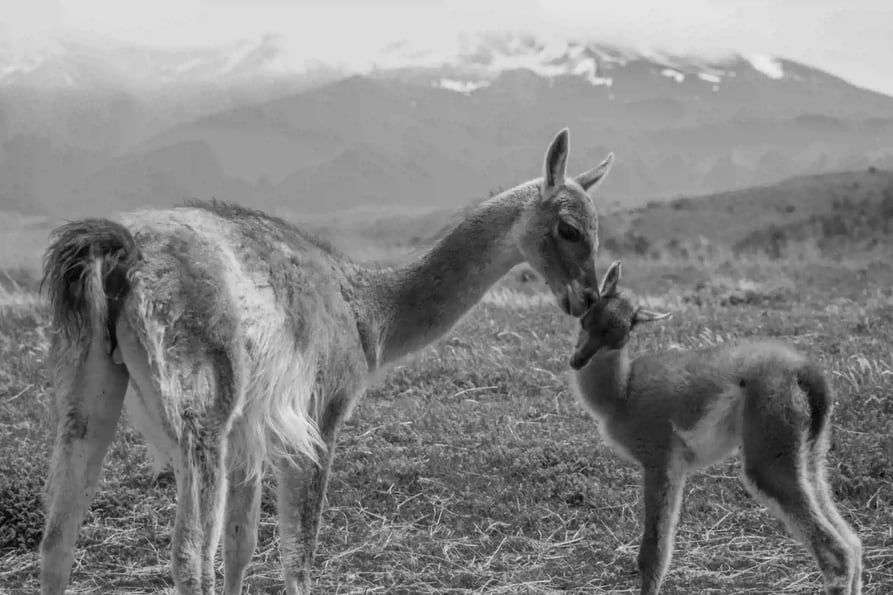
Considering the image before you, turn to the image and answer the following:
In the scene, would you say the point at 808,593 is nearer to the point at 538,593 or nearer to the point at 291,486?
the point at 538,593

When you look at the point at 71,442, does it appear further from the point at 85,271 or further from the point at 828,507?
the point at 828,507

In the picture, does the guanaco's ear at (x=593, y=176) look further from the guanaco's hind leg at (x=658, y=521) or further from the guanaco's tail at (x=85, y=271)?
the guanaco's tail at (x=85, y=271)

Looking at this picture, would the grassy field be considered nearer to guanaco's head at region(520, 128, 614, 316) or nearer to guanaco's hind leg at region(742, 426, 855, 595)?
guanaco's hind leg at region(742, 426, 855, 595)

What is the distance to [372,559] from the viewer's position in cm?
820

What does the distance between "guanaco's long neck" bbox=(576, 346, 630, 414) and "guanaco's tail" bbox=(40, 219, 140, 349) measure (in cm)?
348

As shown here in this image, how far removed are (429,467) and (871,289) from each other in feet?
44.7

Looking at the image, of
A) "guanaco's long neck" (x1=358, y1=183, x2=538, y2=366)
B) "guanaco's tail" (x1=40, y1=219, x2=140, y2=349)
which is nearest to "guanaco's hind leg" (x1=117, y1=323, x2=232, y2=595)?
"guanaco's tail" (x1=40, y1=219, x2=140, y2=349)

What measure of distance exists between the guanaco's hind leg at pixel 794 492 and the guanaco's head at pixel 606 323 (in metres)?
1.03

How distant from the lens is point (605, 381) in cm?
794

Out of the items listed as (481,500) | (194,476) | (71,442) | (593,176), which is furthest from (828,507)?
(71,442)

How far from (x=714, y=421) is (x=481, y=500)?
2192 millimetres

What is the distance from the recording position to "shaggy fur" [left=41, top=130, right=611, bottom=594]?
5.69 meters

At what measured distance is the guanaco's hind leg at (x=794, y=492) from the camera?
22.6 feet

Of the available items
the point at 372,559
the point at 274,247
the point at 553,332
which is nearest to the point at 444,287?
the point at 274,247
